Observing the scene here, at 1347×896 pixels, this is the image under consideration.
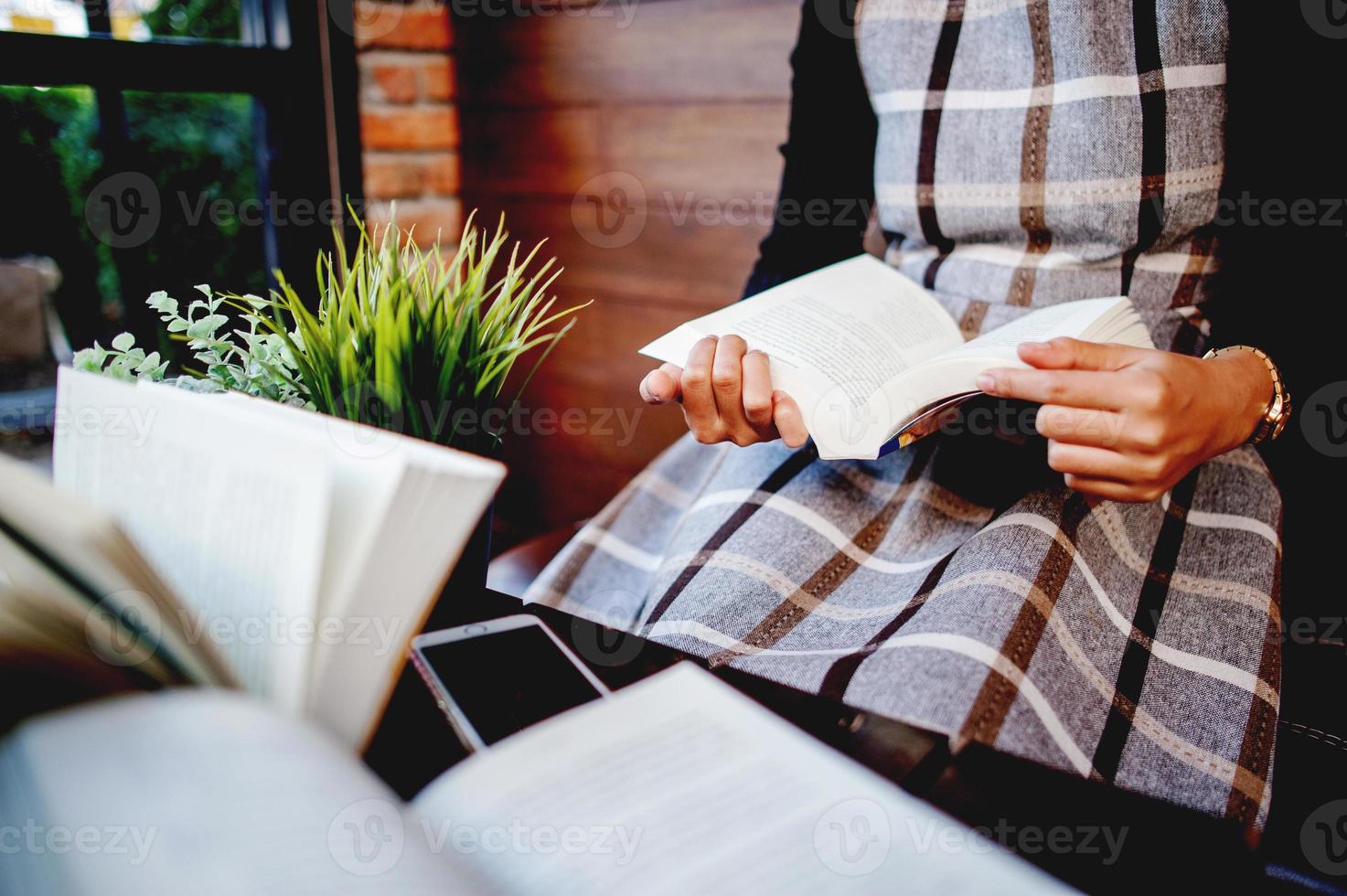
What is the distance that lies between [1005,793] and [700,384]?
0.37 meters

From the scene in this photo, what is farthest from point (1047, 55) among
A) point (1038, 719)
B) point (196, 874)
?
point (196, 874)

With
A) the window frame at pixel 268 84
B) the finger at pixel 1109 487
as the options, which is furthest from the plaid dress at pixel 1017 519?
the window frame at pixel 268 84

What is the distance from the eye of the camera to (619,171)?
5.34 feet

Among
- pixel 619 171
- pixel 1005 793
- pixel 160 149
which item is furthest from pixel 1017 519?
pixel 160 149

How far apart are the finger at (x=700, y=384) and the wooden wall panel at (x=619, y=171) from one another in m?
0.83

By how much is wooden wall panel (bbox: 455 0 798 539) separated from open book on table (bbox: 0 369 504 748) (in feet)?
3.88

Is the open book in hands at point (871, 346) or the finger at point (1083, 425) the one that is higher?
the open book in hands at point (871, 346)

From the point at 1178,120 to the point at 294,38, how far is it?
4.82 feet

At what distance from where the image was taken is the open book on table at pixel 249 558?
0.34 m

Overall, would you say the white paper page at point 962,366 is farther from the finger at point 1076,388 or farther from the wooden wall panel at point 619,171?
the wooden wall panel at point 619,171

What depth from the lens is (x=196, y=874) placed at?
27 cm

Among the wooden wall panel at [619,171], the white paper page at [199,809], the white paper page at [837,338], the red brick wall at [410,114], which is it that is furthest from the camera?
the red brick wall at [410,114]

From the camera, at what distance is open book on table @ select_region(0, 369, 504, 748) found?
343 mm

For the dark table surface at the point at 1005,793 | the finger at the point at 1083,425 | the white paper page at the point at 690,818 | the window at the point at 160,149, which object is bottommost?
the dark table surface at the point at 1005,793
